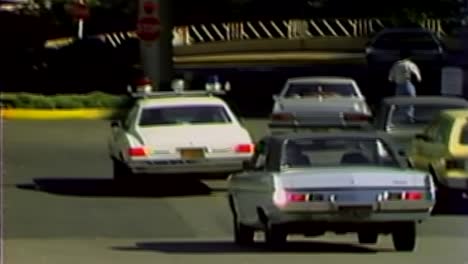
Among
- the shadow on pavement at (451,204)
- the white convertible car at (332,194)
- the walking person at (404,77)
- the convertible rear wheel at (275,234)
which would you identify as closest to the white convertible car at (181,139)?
the shadow on pavement at (451,204)

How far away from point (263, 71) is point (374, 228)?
37173 millimetres

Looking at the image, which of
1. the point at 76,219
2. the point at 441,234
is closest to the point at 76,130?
the point at 76,219

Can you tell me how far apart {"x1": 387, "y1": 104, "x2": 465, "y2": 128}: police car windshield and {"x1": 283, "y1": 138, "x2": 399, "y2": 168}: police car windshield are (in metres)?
7.17

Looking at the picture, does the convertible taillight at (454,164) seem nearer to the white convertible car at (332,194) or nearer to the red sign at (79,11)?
the white convertible car at (332,194)

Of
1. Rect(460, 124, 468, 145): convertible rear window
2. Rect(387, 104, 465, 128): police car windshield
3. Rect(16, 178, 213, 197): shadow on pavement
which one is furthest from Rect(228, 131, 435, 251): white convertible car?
Rect(387, 104, 465, 128): police car windshield

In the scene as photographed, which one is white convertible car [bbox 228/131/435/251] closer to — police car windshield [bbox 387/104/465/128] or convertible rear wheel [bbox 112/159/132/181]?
convertible rear wheel [bbox 112/159/132/181]

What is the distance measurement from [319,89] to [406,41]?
66.6 feet

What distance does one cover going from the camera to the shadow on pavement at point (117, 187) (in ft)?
78.5

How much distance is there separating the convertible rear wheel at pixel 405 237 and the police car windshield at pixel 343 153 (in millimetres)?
781

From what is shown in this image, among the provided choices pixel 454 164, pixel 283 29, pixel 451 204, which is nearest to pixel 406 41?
pixel 283 29

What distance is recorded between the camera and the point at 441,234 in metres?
18.9

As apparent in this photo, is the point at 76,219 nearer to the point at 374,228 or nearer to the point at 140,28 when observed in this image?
the point at 374,228

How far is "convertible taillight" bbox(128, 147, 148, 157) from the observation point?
22828mm

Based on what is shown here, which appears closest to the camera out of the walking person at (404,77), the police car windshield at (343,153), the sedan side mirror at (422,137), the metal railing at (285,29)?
the police car windshield at (343,153)
